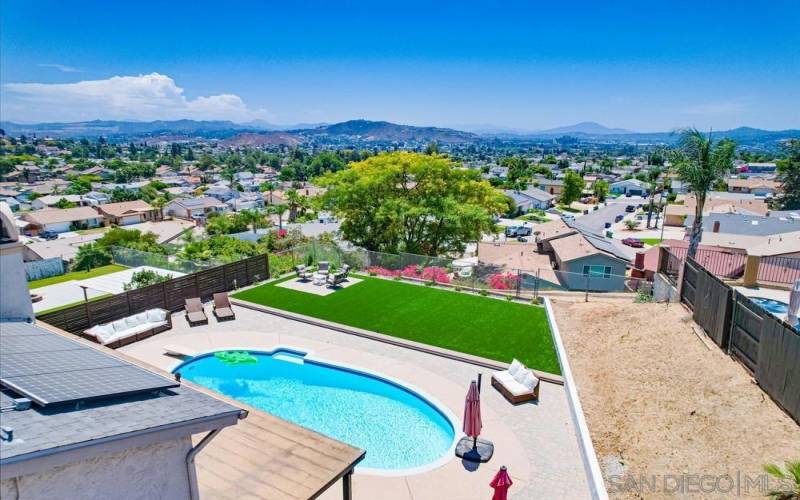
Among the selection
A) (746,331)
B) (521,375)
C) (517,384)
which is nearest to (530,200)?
(521,375)

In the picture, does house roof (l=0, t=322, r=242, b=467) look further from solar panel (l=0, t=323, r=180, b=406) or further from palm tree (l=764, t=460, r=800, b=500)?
palm tree (l=764, t=460, r=800, b=500)

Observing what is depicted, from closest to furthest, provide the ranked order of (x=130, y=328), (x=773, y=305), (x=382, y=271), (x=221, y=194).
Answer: (x=130, y=328)
(x=773, y=305)
(x=382, y=271)
(x=221, y=194)

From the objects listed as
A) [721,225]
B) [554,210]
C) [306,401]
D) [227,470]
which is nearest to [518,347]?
[306,401]

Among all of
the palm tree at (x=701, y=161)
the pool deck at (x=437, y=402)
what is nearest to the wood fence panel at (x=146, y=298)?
the pool deck at (x=437, y=402)

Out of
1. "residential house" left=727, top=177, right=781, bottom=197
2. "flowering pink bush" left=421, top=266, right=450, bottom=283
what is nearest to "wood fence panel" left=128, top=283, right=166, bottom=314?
"flowering pink bush" left=421, top=266, right=450, bottom=283

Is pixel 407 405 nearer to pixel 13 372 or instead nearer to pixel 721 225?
pixel 13 372

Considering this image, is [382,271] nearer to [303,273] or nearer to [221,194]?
[303,273]

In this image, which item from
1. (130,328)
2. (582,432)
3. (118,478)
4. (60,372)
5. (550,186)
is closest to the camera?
(118,478)
